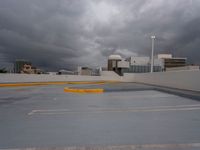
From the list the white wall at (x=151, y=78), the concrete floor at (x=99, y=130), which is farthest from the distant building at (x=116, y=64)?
the concrete floor at (x=99, y=130)

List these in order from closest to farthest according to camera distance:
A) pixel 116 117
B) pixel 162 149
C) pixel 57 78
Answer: pixel 162 149 → pixel 116 117 → pixel 57 78

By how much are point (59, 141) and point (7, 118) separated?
3.54 m

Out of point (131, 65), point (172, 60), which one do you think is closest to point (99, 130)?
point (131, 65)

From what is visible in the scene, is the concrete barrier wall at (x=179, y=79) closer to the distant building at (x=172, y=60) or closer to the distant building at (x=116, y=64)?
the distant building at (x=116, y=64)

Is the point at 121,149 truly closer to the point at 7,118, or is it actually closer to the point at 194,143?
the point at 194,143

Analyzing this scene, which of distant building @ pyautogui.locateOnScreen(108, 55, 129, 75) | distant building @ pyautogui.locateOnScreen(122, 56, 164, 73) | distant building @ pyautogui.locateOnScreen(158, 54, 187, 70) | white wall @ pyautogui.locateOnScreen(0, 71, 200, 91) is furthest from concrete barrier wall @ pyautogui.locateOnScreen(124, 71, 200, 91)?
distant building @ pyautogui.locateOnScreen(158, 54, 187, 70)

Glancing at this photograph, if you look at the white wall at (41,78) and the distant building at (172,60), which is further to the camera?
the distant building at (172,60)

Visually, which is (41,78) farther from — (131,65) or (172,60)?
(172,60)

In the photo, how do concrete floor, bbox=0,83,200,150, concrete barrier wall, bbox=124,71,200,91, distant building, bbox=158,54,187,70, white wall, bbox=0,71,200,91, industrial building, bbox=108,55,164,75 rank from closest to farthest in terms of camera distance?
1. concrete floor, bbox=0,83,200,150
2. concrete barrier wall, bbox=124,71,200,91
3. white wall, bbox=0,71,200,91
4. industrial building, bbox=108,55,164,75
5. distant building, bbox=158,54,187,70

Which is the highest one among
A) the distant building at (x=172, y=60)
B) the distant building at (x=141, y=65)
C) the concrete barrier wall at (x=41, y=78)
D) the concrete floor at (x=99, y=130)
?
the distant building at (x=172, y=60)

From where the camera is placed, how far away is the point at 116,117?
8031mm

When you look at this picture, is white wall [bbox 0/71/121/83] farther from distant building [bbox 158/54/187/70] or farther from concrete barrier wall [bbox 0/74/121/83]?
distant building [bbox 158/54/187/70]

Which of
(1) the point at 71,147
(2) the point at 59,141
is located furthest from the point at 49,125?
(1) the point at 71,147

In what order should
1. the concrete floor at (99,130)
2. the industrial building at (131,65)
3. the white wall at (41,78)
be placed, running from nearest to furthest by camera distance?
the concrete floor at (99,130)
the white wall at (41,78)
the industrial building at (131,65)
